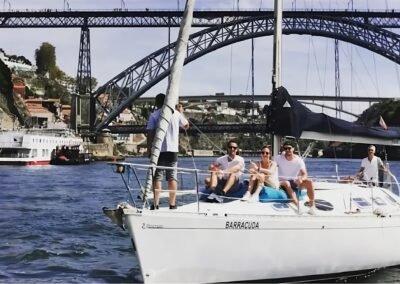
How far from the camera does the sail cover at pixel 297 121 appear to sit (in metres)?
10.5

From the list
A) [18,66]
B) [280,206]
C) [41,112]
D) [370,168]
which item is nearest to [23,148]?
[41,112]

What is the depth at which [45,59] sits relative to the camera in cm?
12925

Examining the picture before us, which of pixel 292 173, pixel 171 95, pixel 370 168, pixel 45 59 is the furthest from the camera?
pixel 45 59

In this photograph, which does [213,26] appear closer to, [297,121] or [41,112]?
[41,112]

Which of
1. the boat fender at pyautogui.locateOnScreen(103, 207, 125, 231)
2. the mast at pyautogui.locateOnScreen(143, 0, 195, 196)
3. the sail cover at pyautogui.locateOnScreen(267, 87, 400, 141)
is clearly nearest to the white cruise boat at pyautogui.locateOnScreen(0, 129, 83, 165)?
the sail cover at pyautogui.locateOnScreen(267, 87, 400, 141)

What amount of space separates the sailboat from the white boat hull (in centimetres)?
1

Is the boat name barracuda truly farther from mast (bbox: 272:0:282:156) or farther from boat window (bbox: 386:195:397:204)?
boat window (bbox: 386:195:397:204)

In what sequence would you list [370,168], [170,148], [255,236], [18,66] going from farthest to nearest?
→ [18,66] → [370,168] → [170,148] → [255,236]

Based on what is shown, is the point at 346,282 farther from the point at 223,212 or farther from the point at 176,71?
the point at 176,71

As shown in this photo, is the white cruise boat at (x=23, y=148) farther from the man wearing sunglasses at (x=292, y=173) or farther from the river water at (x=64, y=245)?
the man wearing sunglasses at (x=292, y=173)

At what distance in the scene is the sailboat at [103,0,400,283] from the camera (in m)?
8.36

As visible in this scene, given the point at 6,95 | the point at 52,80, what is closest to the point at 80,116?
the point at 6,95

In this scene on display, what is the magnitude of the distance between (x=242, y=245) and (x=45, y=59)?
124644 millimetres

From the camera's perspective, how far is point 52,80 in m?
122
